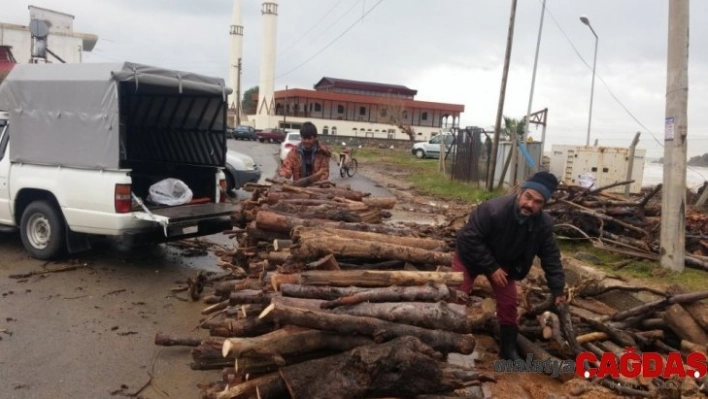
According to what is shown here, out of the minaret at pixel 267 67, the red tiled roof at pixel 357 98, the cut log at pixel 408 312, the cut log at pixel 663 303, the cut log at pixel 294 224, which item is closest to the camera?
the cut log at pixel 408 312

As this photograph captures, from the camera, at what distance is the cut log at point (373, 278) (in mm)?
3789

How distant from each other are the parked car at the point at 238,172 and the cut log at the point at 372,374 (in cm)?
1038

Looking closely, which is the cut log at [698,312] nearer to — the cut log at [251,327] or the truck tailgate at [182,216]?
the cut log at [251,327]

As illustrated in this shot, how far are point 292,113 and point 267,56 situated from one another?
26.3 feet

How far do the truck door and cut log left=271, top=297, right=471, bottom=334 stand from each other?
621 centimetres

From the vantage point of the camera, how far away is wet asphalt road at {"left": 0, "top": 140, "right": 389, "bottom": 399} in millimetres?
4297

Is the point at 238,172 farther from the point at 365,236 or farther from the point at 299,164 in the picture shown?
the point at 365,236

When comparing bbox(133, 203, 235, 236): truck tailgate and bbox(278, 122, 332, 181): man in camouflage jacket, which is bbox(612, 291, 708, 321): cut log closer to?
bbox(278, 122, 332, 181): man in camouflage jacket

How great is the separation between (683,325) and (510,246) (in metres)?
1.66

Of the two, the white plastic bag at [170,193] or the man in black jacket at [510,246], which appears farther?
the white plastic bag at [170,193]

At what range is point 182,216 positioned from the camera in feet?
23.3

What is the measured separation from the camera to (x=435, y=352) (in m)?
3.22

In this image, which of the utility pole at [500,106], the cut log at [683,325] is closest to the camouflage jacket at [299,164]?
the cut log at [683,325]

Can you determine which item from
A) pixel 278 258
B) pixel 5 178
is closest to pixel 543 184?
pixel 278 258
